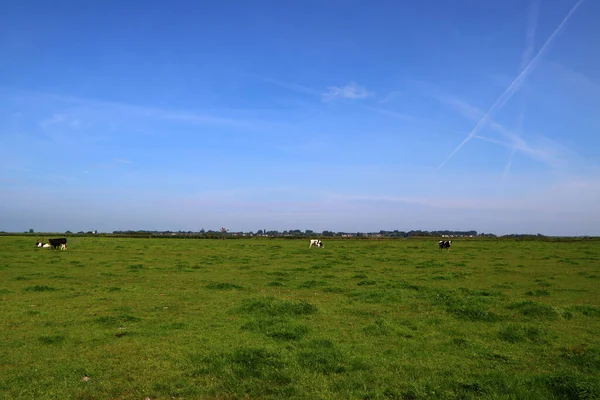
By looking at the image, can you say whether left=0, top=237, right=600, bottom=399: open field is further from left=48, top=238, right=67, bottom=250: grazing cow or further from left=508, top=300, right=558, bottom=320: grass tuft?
left=48, top=238, right=67, bottom=250: grazing cow

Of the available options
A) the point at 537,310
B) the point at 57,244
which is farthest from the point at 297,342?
the point at 57,244

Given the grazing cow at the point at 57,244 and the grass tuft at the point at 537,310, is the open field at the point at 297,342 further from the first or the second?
the grazing cow at the point at 57,244

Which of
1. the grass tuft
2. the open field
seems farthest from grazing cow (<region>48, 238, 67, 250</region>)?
the grass tuft

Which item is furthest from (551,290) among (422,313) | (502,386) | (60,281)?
(60,281)

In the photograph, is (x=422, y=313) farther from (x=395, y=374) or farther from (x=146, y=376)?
(x=146, y=376)

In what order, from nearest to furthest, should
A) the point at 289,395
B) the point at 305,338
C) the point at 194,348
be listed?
the point at 289,395 → the point at 194,348 → the point at 305,338

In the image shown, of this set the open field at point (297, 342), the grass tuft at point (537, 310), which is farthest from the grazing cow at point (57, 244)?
the grass tuft at point (537, 310)

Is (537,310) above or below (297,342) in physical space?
above

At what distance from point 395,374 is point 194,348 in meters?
4.88

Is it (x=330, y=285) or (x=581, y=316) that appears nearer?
(x=581, y=316)

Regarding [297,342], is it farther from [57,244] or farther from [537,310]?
[57,244]

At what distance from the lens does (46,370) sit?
8.66m

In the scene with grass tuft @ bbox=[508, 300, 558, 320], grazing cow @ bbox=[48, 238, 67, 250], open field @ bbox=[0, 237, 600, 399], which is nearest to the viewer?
open field @ bbox=[0, 237, 600, 399]

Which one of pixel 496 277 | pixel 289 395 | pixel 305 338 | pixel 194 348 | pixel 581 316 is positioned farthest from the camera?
pixel 496 277
